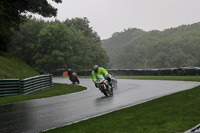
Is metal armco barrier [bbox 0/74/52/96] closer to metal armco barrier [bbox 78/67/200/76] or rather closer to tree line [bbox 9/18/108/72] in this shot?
metal armco barrier [bbox 78/67/200/76]

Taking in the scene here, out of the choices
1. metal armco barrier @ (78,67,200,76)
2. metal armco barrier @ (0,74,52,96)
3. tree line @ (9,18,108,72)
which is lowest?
metal armco barrier @ (0,74,52,96)

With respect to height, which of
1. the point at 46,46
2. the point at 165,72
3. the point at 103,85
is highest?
the point at 46,46

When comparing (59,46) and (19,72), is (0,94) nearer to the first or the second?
(19,72)

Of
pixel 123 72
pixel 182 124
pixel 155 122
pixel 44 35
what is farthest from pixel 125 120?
pixel 44 35

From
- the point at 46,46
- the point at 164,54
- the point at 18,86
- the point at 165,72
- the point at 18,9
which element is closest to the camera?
the point at 18,86

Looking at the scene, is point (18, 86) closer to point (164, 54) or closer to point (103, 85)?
point (103, 85)

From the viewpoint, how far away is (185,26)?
6713 inches

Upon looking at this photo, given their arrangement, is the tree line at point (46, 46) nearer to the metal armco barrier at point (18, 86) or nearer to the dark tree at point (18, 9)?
the dark tree at point (18, 9)

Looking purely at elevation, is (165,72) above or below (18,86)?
above

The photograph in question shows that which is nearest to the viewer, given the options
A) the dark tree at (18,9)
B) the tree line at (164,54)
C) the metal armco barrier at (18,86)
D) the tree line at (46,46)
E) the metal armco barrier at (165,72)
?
the metal armco barrier at (18,86)

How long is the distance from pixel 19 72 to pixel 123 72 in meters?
17.5

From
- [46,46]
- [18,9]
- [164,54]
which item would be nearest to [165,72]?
[18,9]

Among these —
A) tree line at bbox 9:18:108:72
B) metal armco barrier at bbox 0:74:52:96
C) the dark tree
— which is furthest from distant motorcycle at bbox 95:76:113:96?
tree line at bbox 9:18:108:72

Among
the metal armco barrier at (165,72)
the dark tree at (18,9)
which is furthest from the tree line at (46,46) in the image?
the dark tree at (18,9)
